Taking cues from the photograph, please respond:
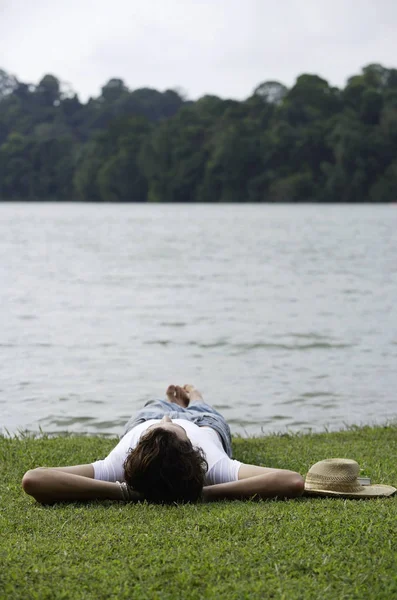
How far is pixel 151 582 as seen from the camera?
4.31m

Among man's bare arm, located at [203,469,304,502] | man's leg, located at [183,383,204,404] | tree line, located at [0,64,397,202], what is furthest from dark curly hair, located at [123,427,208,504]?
tree line, located at [0,64,397,202]

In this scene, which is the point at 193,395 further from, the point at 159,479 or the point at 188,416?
the point at 159,479

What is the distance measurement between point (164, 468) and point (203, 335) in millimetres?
12165

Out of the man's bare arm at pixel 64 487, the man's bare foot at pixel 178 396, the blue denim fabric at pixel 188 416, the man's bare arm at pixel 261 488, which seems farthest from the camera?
the man's bare foot at pixel 178 396

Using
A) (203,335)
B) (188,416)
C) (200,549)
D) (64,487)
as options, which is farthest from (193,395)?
(203,335)

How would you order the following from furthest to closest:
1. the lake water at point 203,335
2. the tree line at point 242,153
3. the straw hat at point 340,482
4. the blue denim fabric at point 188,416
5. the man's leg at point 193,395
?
the tree line at point 242,153 < the lake water at point 203,335 < the man's leg at point 193,395 < the blue denim fabric at point 188,416 < the straw hat at point 340,482

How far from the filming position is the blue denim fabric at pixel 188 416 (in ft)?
23.1

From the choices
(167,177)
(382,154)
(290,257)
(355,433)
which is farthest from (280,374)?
(167,177)

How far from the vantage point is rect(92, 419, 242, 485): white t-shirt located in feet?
20.4

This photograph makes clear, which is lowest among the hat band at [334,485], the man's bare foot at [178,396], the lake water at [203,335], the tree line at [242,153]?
the lake water at [203,335]

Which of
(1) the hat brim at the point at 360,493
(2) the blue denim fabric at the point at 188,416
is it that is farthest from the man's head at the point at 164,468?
(2) the blue denim fabric at the point at 188,416

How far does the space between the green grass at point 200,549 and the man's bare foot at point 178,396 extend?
2278 mm

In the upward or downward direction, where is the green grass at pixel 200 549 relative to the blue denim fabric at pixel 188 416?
downward

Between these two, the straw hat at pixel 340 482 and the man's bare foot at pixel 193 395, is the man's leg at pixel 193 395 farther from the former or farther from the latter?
the straw hat at pixel 340 482
